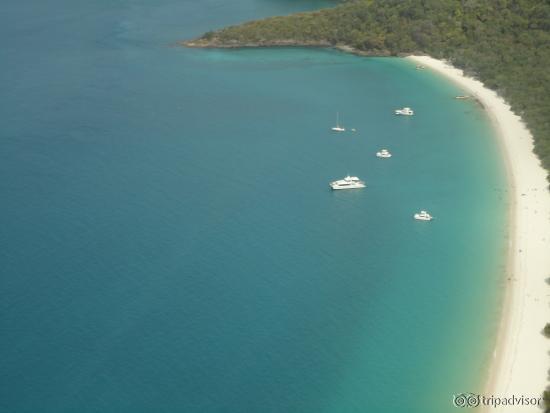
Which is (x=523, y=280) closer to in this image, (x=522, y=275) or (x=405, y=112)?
(x=522, y=275)

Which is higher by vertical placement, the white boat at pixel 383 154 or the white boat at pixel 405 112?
the white boat at pixel 405 112

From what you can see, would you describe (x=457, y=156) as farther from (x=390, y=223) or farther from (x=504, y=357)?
(x=504, y=357)

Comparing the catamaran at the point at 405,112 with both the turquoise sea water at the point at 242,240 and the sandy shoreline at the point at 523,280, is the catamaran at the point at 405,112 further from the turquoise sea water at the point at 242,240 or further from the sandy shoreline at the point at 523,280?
the sandy shoreline at the point at 523,280

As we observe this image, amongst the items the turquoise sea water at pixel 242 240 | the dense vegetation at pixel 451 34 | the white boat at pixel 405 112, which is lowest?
the turquoise sea water at pixel 242 240

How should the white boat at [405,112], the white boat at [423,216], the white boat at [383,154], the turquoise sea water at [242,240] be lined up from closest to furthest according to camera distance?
1. the turquoise sea water at [242,240]
2. the white boat at [423,216]
3. the white boat at [383,154]
4. the white boat at [405,112]

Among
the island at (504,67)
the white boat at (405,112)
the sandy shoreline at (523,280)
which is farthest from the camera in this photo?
the white boat at (405,112)

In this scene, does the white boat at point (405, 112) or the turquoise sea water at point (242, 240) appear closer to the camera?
the turquoise sea water at point (242, 240)

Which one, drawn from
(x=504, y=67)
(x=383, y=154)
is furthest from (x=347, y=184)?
(x=504, y=67)

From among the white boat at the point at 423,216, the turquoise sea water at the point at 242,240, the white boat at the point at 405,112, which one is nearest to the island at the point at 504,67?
the turquoise sea water at the point at 242,240
